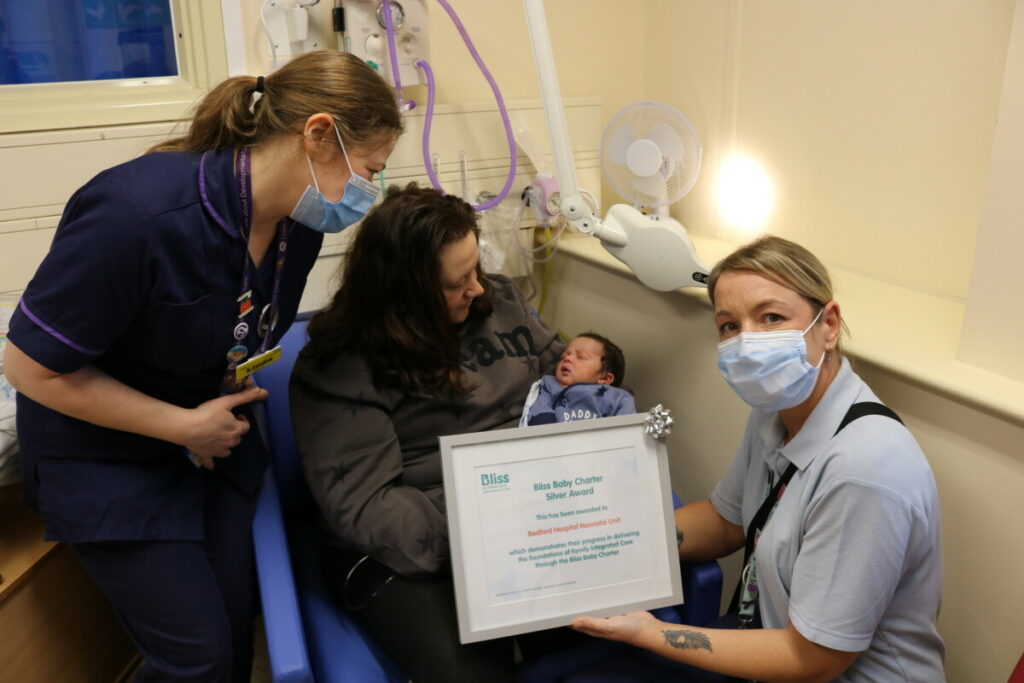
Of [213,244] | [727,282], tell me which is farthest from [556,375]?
[213,244]

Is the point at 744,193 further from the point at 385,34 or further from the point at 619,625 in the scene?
the point at 619,625

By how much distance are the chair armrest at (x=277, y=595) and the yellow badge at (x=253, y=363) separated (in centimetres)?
32

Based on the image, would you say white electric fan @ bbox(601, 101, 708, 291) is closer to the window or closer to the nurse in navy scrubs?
the nurse in navy scrubs

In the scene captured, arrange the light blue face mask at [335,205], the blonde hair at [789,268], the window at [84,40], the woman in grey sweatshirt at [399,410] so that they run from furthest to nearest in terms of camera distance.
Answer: the window at [84,40]
the woman in grey sweatshirt at [399,410]
the light blue face mask at [335,205]
the blonde hair at [789,268]

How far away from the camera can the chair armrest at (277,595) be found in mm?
1285

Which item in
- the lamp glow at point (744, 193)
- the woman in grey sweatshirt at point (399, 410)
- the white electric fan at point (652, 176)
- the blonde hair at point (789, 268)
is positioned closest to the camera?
the blonde hair at point (789, 268)

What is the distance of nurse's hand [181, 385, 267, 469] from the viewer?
139 centimetres

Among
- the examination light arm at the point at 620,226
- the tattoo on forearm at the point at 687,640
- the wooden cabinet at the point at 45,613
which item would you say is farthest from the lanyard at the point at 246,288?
the tattoo on forearm at the point at 687,640

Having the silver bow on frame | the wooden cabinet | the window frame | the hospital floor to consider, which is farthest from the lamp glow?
the wooden cabinet

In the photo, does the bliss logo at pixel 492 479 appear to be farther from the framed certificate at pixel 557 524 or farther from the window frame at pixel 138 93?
the window frame at pixel 138 93

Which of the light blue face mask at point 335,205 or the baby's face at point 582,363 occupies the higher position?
the light blue face mask at point 335,205

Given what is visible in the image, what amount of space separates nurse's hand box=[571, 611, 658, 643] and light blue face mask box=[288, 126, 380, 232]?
0.80 meters

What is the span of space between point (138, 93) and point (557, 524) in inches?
60.1

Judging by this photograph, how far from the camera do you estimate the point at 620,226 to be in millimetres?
1890
